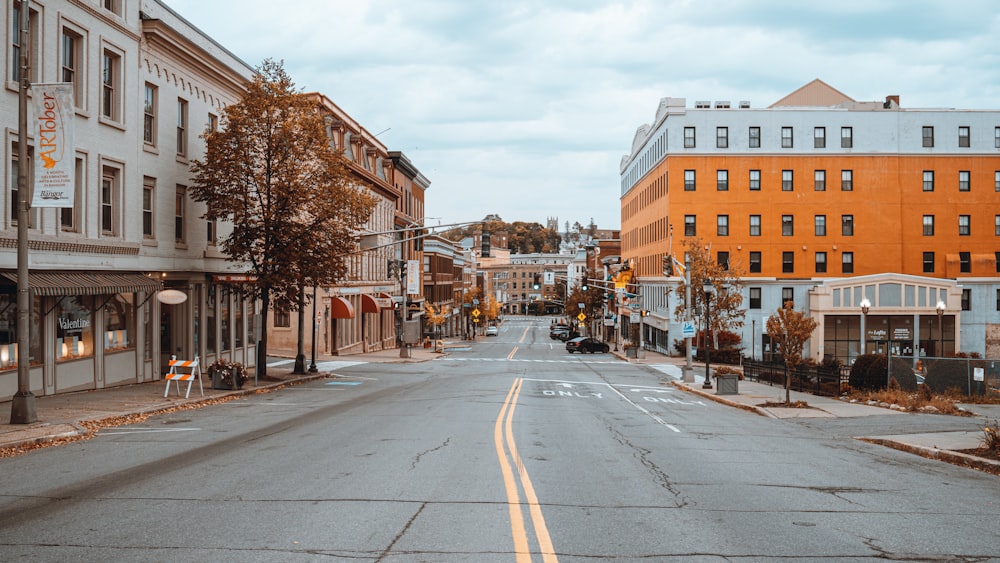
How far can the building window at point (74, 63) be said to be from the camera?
75.2 ft

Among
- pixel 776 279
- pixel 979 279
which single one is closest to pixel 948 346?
pixel 979 279

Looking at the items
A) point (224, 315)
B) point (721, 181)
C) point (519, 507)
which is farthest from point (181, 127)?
point (721, 181)

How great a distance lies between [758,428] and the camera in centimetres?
1972

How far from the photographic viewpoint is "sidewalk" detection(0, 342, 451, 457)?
15.2m

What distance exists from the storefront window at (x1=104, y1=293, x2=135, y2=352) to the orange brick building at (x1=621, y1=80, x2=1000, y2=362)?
153 feet

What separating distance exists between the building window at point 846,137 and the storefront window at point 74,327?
5833 centimetres

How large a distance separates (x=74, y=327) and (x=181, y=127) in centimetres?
963

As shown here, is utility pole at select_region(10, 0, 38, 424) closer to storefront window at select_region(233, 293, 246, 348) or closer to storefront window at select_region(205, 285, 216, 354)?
storefront window at select_region(205, 285, 216, 354)

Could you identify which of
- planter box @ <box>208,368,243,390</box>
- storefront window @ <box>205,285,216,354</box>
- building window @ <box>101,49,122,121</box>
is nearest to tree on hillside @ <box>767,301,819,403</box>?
planter box @ <box>208,368,243,390</box>

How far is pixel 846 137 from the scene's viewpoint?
6562 cm

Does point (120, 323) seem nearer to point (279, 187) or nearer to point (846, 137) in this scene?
point (279, 187)

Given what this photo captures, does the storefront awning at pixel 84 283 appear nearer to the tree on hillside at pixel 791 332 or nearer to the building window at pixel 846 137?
the tree on hillside at pixel 791 332

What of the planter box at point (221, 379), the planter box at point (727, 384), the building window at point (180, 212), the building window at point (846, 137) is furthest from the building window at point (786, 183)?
the planter box at point (221, 379)

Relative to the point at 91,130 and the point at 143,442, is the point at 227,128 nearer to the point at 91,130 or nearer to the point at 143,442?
the point at 91,130
